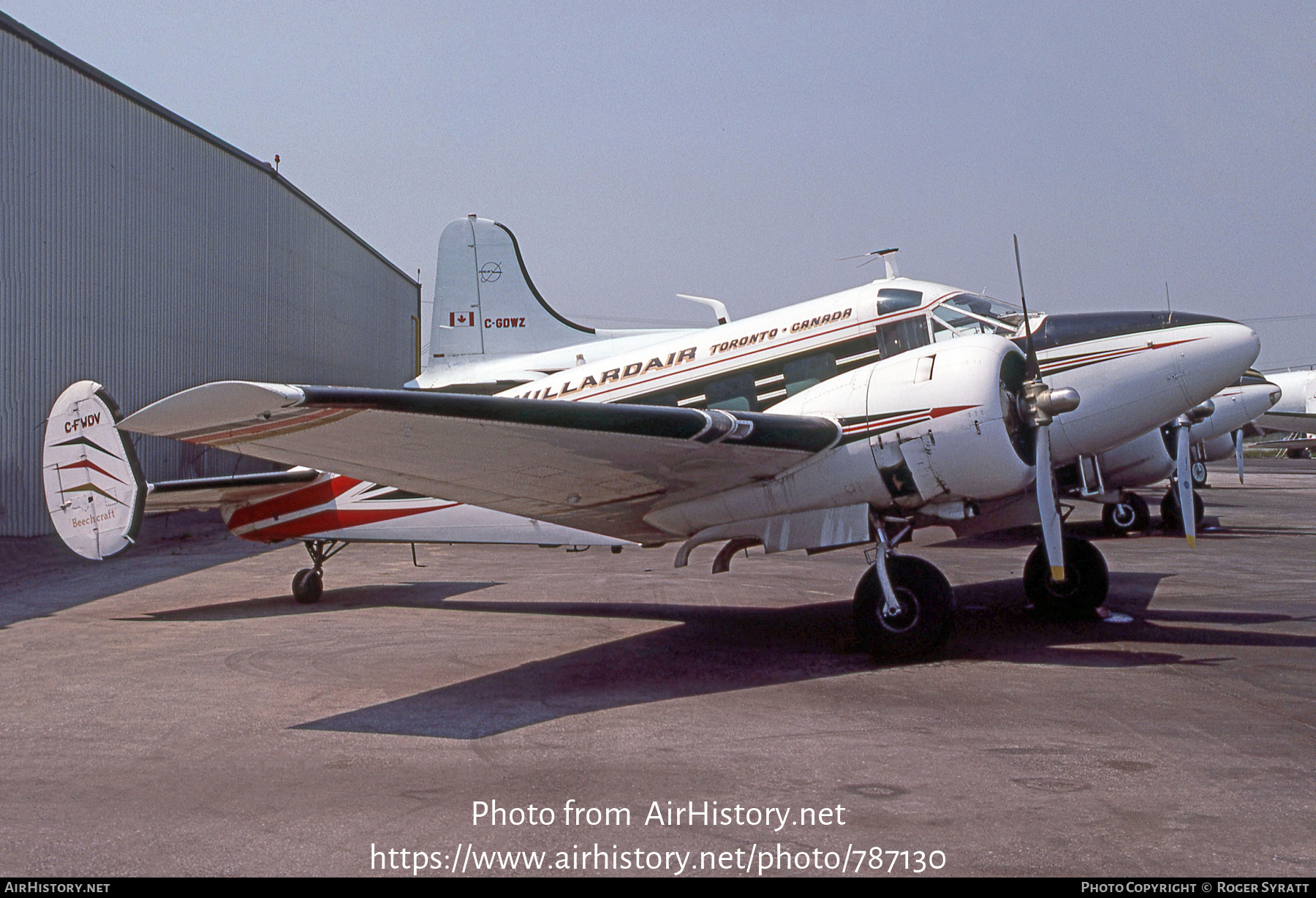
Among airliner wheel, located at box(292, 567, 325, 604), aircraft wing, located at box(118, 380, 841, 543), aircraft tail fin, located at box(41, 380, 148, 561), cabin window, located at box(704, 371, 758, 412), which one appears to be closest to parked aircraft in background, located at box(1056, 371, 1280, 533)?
cabin window, located at box(704, 371, 758, 412)

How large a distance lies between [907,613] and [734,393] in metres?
2.83

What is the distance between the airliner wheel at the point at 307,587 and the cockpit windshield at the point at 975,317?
7.51 m

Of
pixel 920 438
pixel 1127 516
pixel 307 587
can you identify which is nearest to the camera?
pixel 920 438

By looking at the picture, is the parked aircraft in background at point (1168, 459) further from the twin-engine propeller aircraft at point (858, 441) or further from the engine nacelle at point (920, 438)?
the engine nacelle at point (920, 438)

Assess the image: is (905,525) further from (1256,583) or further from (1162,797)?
(1256,583)

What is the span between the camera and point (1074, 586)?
9.46 meters

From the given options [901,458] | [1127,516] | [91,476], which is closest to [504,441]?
[901,458]

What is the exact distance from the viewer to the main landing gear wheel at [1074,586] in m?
9.43

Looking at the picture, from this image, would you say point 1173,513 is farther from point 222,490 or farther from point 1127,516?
point 222,490

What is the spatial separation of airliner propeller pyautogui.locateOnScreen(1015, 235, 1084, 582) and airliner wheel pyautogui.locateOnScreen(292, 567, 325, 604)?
7.95m

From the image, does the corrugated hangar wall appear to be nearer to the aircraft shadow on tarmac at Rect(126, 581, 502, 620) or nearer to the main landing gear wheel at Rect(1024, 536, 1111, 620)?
the aircraft shadow on tarmac at Rect(126, 581, 502, 620)

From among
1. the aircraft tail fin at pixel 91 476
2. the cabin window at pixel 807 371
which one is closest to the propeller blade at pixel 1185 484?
the cabin window at pixel 807 371

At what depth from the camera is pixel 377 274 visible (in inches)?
1607

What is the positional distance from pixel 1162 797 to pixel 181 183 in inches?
974
